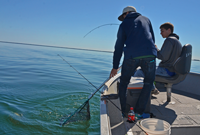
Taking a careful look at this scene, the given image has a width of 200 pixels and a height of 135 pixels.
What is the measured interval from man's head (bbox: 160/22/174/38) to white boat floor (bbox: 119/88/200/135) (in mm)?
1498

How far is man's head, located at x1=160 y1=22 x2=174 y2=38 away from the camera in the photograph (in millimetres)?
3512

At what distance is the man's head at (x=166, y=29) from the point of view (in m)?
3.51

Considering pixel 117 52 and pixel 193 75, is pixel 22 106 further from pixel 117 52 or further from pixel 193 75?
pixel 193 75

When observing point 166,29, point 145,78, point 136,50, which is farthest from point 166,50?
point 136,50

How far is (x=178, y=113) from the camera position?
3062 millimetres

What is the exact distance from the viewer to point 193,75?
189 inches

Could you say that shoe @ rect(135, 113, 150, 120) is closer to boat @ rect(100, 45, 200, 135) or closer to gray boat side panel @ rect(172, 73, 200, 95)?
boat @ rect(100, 45, 200, 135)

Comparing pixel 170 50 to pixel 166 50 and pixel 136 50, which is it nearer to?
pixel 166 50

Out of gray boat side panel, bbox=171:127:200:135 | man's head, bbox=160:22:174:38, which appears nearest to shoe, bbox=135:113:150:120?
gray boat side panel, bbox=171:127:200:135

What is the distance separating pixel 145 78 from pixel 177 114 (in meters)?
1.03

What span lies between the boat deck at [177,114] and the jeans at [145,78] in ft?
1.10

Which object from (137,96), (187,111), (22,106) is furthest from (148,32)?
(22,106)

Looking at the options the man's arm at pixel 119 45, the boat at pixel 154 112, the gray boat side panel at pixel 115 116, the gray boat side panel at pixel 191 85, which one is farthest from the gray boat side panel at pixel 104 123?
the gray boat side panel at pixel 191 85

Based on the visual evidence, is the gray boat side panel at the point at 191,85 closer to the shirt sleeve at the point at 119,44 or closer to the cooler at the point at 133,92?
the cooler at the point at 133,92
